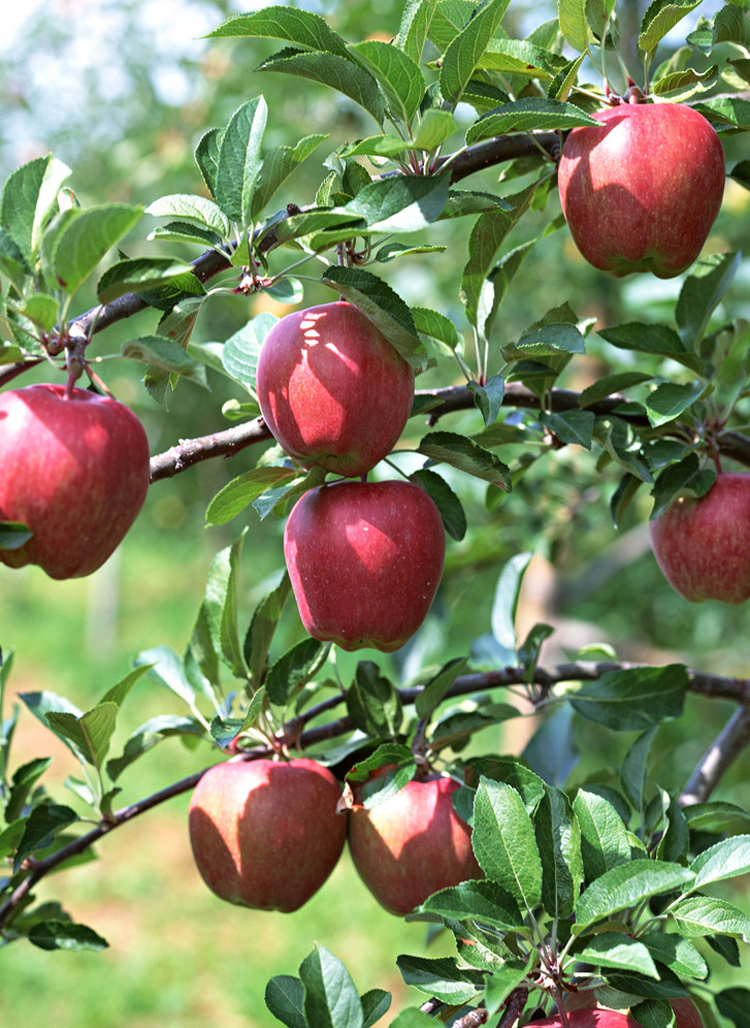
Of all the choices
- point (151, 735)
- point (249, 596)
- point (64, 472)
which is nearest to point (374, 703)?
point (151, 735)

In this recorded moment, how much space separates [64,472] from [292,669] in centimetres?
34

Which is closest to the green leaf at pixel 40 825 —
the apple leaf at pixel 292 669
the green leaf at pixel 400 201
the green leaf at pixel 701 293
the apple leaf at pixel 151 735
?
the apple leaf at pixel 151 735

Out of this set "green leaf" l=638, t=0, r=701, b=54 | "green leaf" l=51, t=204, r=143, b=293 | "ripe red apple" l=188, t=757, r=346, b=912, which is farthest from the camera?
"ripe red apple" l=188, t=757, r=346, b=912

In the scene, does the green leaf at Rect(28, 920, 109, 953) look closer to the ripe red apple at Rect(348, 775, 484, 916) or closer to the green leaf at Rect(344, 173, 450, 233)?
the ripe red apple at Rect(348, 775, 484, 916)

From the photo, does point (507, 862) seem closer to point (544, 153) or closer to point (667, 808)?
point (667, 808)

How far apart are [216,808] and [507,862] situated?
1.03ft

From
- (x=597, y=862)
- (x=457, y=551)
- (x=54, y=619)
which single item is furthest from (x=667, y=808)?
(x=54, y=619)

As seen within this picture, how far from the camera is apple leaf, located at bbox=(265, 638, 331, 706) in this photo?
816 millimetres

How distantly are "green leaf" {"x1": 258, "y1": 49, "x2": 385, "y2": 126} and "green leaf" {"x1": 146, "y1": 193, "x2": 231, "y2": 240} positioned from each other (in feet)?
0.29

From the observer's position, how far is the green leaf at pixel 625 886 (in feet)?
1.67

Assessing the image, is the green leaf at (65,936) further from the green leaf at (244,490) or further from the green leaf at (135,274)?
the green leaf at (135,274)

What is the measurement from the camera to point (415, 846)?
79 cm

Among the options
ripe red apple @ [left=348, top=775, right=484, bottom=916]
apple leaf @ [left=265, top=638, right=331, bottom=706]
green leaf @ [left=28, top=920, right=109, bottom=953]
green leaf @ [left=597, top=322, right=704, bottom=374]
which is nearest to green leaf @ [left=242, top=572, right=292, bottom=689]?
apple leaf @ [left=265, top=638, right=331, bottom=706]

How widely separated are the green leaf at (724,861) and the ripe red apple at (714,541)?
1.02 ft
